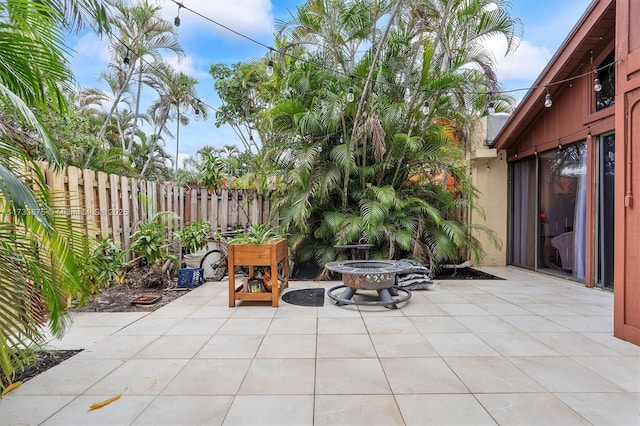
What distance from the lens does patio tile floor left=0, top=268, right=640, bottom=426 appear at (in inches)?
64.3

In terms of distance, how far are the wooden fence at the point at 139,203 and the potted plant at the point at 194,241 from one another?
372 mm

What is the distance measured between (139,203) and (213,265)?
57.7 inches

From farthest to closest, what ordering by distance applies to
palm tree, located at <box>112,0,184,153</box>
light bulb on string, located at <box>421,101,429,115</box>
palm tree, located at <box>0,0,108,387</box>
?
palm tree, located at <box>112,0,184,153</box> < light bulb on string, located at <box>421,101,429,115</box> < palm tree, located at <box>0,0,108,387</box>

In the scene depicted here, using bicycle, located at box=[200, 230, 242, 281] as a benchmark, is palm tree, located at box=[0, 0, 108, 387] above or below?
above

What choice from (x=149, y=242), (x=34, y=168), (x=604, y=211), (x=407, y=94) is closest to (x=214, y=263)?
(x=149, y=242)

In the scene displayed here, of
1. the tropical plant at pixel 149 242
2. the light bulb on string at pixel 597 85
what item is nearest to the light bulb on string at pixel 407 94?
the light bulb on string at pixel 597 85

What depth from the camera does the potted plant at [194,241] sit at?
495 centimetres

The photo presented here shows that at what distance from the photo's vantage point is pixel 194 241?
5.00m

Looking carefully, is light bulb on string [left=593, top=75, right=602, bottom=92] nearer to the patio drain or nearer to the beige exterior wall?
the beige exterior wall

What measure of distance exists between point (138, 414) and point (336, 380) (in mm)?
1067

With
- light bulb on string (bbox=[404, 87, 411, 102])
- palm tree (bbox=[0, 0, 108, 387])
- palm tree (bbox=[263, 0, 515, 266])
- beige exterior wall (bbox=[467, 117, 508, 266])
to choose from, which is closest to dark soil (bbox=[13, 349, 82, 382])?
palm tree (bbox=[0, 0, 108, 387])

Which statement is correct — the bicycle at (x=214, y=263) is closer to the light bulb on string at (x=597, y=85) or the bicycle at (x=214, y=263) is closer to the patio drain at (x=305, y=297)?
the patio drain at (x=305, y=297)

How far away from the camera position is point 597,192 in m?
4.54

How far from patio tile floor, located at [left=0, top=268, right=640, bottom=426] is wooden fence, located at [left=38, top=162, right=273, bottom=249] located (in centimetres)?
137
